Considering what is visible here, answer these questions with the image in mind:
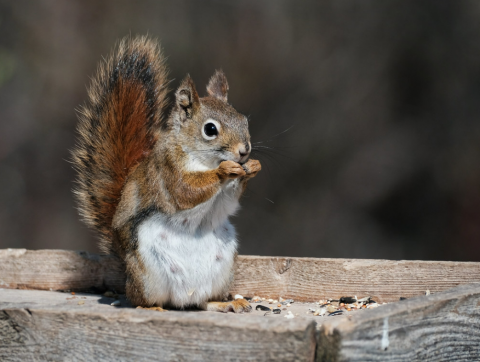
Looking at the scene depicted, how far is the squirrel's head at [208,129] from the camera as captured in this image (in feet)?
6.38

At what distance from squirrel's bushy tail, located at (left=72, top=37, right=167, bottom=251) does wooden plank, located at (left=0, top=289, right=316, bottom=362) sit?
644 millimetres

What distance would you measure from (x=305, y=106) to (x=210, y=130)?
2.43 meters

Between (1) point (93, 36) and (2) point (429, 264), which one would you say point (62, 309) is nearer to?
(2) point (429, 264)

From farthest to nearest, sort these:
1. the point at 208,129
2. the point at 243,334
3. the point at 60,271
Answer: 1. the point at 60,271
2. the point at 208,129
3. the point at 243,334

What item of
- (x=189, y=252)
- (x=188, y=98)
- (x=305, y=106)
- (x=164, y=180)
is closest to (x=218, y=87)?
(x=188, y=98)

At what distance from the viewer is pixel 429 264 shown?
2164mm

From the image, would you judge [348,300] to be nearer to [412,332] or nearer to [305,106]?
[412,332]

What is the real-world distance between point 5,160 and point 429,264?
3213mm

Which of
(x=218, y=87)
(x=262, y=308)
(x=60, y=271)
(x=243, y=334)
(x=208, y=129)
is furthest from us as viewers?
(x=60, y=271)

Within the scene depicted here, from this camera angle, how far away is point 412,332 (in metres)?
1.43

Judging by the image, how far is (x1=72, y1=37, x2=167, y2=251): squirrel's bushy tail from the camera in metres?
2.18

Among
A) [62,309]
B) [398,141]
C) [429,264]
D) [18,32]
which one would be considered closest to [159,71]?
[62,309]

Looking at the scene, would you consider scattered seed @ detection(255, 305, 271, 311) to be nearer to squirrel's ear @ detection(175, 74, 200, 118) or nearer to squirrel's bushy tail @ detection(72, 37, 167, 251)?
squirrel's bushy tail @ detection(72, 37, 167, 251)

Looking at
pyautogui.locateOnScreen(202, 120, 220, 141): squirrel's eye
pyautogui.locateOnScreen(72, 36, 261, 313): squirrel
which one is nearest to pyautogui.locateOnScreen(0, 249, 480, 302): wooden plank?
pyautogui.locateOnScreen(72, 36, 261, 313): squirrel
